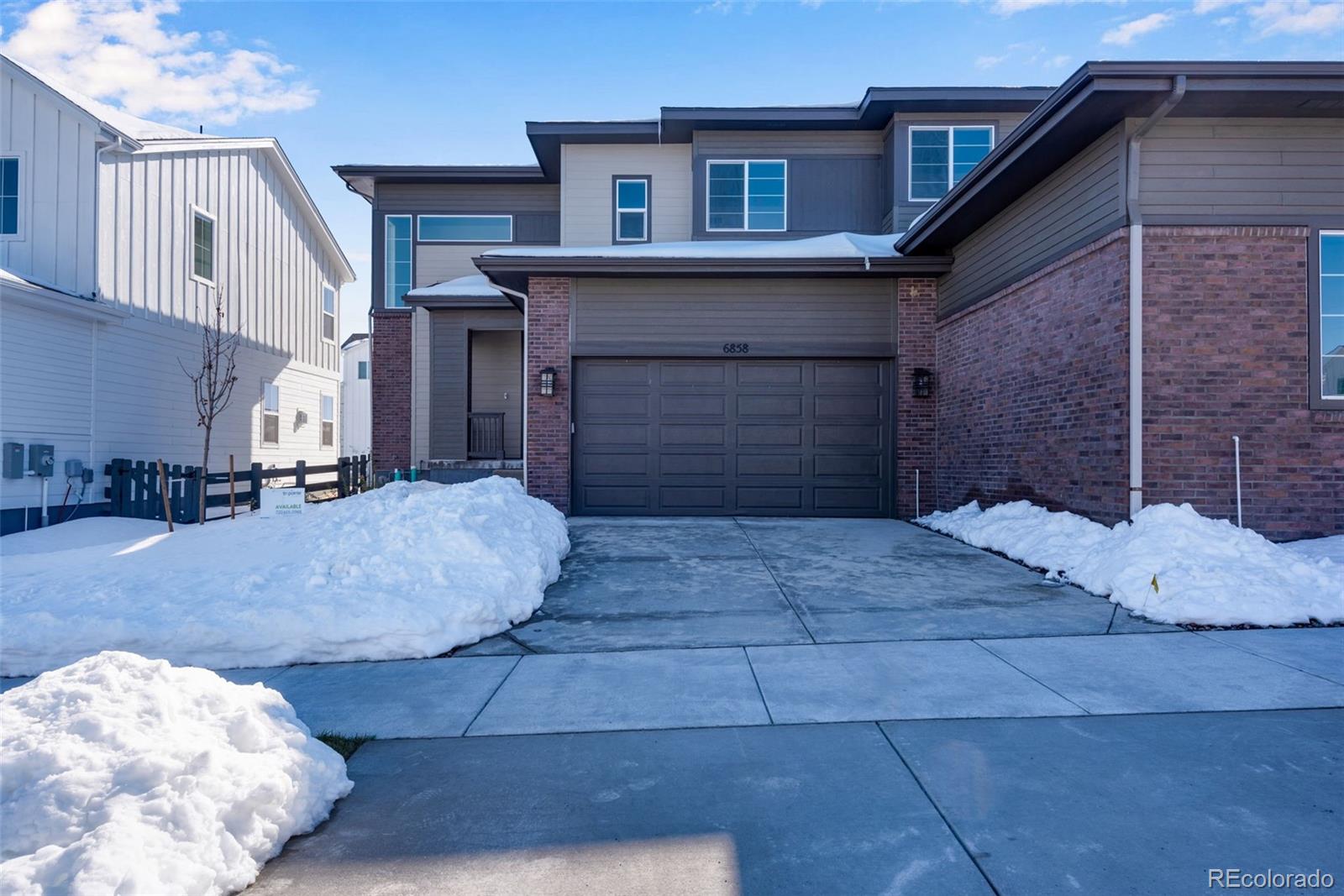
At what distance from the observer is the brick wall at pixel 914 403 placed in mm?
11602

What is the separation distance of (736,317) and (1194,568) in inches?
276

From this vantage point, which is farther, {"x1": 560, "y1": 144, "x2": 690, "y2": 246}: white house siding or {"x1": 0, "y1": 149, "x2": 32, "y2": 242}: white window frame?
{"x1": 560, "y1": 144, "x2": 690, "y2": 246}: white house siding

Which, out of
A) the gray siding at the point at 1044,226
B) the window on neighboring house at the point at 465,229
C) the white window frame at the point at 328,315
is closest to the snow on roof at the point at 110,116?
the window on neighboring house at the point at 465,229

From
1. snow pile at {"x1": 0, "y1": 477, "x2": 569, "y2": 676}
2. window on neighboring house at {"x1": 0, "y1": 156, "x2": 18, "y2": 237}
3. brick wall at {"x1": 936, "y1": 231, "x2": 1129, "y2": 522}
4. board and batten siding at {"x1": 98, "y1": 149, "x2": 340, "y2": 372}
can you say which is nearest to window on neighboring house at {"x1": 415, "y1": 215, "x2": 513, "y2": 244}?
board and batten siding at {"x1": 98, "y1": 149, "x2": 340, "y2": 372}

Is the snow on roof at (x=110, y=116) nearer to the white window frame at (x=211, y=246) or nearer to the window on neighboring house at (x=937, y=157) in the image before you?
the white window frame at (x=211, y=246)

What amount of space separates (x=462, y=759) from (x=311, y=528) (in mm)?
4830

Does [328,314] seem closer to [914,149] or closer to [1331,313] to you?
[914,149]

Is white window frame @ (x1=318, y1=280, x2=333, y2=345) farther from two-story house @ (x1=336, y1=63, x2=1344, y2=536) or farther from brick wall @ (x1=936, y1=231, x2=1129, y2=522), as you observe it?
brick wall @ (x1=936, y1=231, x2=1129, y2=522)

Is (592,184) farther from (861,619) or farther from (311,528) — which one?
(861,619)

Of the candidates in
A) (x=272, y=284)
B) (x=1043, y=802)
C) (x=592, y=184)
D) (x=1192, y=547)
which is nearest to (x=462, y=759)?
(x=1043, y=802)

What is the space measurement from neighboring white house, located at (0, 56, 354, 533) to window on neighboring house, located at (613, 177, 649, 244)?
7915 millimetres

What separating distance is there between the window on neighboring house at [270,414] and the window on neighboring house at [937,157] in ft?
46.8

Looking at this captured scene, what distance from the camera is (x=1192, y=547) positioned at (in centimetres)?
656

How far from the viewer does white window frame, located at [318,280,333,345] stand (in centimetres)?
2039
